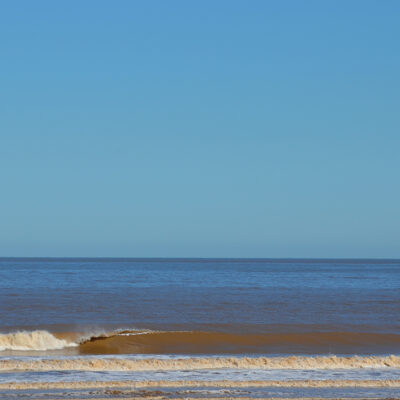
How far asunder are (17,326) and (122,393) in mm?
15216

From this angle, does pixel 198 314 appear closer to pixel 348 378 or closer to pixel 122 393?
pixel 348 378

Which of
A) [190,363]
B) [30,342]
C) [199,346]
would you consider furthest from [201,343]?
[190,363]

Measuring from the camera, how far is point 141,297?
1650 inches

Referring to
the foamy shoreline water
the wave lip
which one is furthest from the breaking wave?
the foamy shoreline water

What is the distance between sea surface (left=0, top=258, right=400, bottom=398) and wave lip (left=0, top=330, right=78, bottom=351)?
3 cm

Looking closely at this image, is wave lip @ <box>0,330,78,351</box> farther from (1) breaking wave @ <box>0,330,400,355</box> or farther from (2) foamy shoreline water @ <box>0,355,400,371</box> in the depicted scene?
(2) foamy shoreline water @ <box>0,355,400,371</box>

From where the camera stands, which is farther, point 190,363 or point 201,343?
point 201,343

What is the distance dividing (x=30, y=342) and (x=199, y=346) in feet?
16.9

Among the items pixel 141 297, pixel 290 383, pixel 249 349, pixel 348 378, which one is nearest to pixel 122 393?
pixel 290 383

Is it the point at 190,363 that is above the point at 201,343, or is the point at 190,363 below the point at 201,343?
above

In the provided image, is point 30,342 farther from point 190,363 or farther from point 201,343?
point 190,363

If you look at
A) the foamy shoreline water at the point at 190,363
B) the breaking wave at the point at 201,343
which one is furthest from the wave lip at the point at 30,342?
the foamy shoreline water at the point at 190,363

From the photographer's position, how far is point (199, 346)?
21375 millimetres

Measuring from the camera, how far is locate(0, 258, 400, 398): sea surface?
13148 mm
